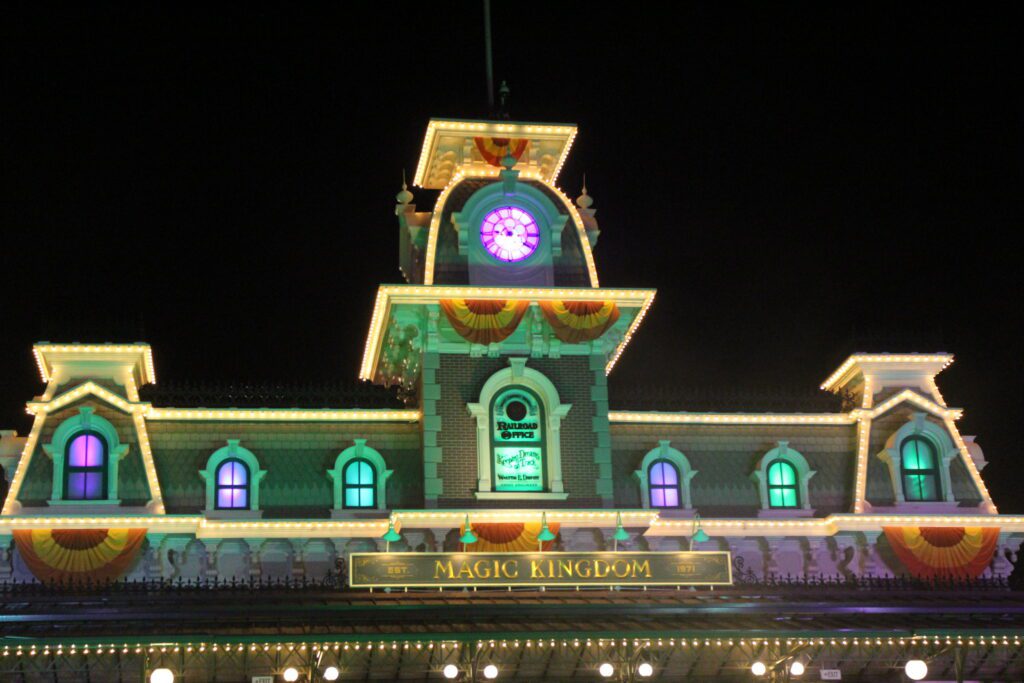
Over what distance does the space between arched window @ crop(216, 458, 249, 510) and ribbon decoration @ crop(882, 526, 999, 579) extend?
15078 millimetres

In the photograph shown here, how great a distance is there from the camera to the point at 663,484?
39500 mm

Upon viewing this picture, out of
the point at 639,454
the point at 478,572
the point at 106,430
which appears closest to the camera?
the point at 478,572

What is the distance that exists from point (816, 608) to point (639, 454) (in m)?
7.24

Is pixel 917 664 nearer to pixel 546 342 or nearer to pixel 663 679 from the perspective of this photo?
pixel 663 679

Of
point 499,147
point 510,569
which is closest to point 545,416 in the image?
point 510,569

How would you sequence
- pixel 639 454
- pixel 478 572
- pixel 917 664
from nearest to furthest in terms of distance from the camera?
1. pixel 917 664
2. pixel 478 572
3. pixel 639 454

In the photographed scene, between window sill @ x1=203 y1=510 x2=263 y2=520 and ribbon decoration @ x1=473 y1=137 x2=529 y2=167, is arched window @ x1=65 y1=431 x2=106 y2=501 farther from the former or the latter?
ribbon decoration @ x1=473 y1=137 x2=529 y2=167

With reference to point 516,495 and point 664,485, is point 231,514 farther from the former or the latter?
point 664,485

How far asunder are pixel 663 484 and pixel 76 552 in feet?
45.0

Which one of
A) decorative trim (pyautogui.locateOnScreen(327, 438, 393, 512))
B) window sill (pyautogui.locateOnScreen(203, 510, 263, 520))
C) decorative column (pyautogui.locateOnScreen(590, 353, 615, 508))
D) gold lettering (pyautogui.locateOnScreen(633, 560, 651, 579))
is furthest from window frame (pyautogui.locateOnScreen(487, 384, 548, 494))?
window sill (pyautogui.locateOnScreen(203, 510, 263, 520))

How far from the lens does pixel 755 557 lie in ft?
129

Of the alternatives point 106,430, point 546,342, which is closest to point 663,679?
point 546,342

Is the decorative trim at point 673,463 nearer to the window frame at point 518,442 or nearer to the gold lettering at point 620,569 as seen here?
the window frame at point 518,442

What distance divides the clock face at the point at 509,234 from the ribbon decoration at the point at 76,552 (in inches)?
426
